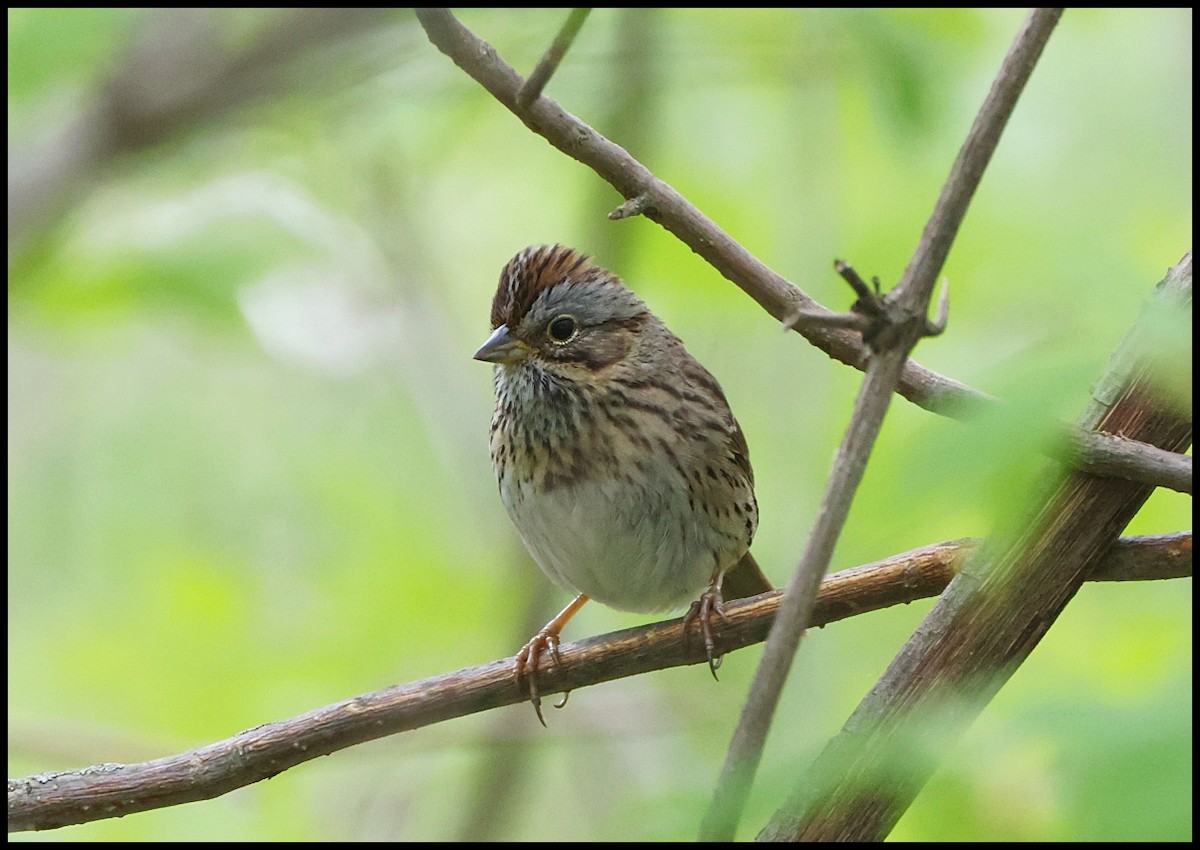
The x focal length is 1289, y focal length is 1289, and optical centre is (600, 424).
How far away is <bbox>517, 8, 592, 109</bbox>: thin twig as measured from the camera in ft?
6.39

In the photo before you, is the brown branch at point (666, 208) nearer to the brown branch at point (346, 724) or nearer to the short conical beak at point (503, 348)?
the brown branch at point (346, 724)

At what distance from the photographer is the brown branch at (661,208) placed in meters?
2.22

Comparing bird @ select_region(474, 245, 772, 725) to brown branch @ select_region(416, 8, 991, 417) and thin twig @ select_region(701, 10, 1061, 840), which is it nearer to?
brown branch @ select_region(416, 8, 991, 417)

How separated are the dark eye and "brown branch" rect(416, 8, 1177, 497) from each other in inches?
50.7

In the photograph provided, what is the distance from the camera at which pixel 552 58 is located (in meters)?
2.07

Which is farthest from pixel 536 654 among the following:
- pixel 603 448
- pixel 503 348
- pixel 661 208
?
pixel 661 208

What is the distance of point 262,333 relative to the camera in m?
5.79

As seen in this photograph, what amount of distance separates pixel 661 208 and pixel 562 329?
4.52 feet

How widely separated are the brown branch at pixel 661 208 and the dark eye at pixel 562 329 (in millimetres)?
1287

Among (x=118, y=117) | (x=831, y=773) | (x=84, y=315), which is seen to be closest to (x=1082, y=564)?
(x=831, y=773)

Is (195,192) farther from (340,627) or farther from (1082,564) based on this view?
(1082,564)

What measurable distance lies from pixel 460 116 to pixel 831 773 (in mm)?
4610

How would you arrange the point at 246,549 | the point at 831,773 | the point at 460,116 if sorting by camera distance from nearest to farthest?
the point at 831,773, the point at 460,116, the point at 246,549

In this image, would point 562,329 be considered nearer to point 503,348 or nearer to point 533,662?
point 503,348
